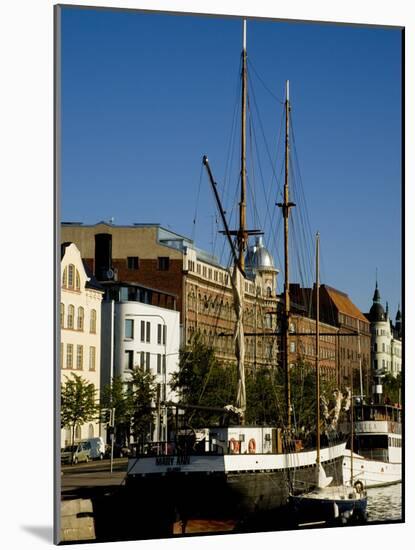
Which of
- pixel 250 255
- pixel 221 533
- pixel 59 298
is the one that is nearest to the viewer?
pixel 59 298

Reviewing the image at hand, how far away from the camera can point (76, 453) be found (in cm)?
1625

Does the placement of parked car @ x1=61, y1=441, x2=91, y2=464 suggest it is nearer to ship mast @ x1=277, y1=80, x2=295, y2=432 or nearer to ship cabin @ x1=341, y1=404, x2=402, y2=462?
ship mast @ x1=277, y1=80, x2=295, y2=432

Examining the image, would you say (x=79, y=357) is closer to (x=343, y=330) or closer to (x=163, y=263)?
(x=163, y=263)

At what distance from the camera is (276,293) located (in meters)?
19.1

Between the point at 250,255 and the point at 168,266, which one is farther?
the point at 250,255

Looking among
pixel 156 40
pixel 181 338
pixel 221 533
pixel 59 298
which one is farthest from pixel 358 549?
pixel 156 40

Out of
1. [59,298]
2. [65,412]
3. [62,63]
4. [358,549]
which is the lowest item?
[358,549]

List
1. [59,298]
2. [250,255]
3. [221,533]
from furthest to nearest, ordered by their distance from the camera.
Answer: [250,255] < [221,533] < [59,298]

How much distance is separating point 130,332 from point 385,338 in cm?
312

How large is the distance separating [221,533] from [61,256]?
135 inches

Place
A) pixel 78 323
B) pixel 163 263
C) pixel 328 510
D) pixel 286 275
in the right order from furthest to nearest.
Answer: pixel 286 275 → pixel 328 510 → pixel 163 263 → pixel 78 323

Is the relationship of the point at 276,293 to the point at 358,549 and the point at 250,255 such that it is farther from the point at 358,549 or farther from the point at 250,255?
the point at 358,549

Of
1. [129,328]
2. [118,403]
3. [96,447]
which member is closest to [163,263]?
[129,328]

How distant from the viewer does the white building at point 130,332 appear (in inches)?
659
